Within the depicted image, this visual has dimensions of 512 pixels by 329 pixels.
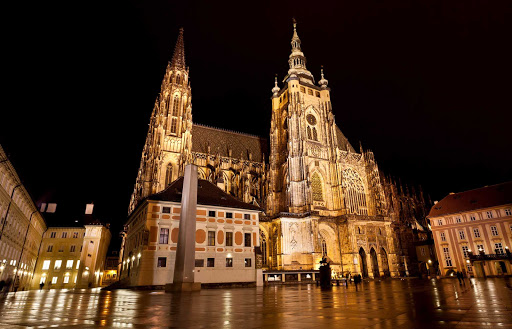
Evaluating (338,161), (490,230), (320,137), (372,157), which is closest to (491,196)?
(490,230)

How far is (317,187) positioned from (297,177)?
14.4 ft

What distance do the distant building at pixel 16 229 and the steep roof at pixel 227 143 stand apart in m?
24.7

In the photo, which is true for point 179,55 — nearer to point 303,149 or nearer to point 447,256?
point 303,149

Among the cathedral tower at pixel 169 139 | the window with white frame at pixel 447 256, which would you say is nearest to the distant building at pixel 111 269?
the cathedral tower at pixel 169 139

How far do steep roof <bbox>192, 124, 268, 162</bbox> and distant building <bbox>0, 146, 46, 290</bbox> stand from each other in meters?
24.7

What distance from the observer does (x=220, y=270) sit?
26828 mm

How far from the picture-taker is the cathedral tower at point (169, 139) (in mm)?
41228

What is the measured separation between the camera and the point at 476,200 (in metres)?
43.0

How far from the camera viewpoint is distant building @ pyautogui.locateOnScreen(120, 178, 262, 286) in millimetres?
24750

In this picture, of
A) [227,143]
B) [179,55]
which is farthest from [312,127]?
[179,55]

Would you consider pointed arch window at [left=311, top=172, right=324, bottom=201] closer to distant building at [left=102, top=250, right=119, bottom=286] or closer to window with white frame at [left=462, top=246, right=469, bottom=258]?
window with white frame at [left=462, top=246, right=469, bottom=258]

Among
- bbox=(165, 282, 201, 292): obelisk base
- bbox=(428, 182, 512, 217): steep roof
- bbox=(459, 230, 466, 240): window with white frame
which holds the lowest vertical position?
bbox=(165, 282, 201, 292): obelisk base

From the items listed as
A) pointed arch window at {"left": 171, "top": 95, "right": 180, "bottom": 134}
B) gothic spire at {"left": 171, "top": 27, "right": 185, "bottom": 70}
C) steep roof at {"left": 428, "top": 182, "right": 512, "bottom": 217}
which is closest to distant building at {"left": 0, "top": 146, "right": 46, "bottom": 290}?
pointed arch window at {"left": 171, "top": 95, "right": 180, "bottom": 134}

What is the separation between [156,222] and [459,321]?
23.8m
